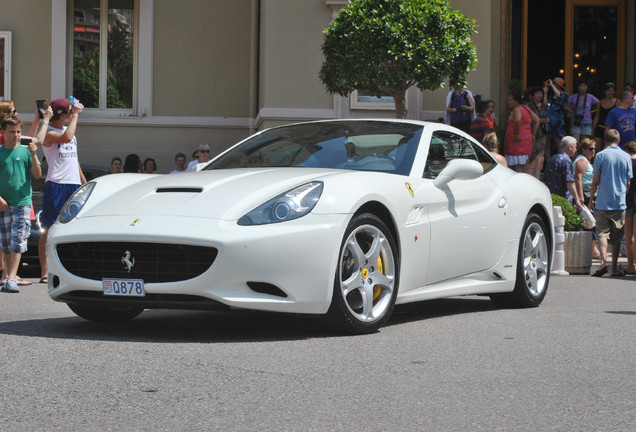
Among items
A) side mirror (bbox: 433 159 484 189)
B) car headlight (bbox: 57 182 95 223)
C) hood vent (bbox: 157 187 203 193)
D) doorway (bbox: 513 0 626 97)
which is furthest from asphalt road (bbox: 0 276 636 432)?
doorway (bbox: 513 0 626 97)

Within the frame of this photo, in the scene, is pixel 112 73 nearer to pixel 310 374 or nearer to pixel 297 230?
pixel 297 230

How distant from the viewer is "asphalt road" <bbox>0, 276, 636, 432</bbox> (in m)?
4.36

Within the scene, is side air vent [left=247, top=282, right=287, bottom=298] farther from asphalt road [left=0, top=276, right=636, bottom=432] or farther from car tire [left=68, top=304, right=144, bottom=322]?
car tire [left=68, top=304, right=144, bottom=322]

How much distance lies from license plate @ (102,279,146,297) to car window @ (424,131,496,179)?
2.26m

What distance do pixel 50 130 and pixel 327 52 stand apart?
522cm

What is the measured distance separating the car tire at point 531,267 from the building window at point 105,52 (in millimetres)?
13423

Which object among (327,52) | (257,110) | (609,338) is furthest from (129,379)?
(257,110)

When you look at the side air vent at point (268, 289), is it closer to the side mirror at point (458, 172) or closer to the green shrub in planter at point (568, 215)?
the side mirror at point (458, 172)

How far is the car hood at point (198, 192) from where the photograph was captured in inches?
250

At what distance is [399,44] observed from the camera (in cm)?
1404

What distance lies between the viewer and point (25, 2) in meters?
20.9

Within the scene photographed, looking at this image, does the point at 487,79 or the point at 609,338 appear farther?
the point at 487,79

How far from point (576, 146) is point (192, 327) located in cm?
1188

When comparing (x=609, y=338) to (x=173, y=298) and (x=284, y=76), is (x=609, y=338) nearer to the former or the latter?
(x=173, y=298)
